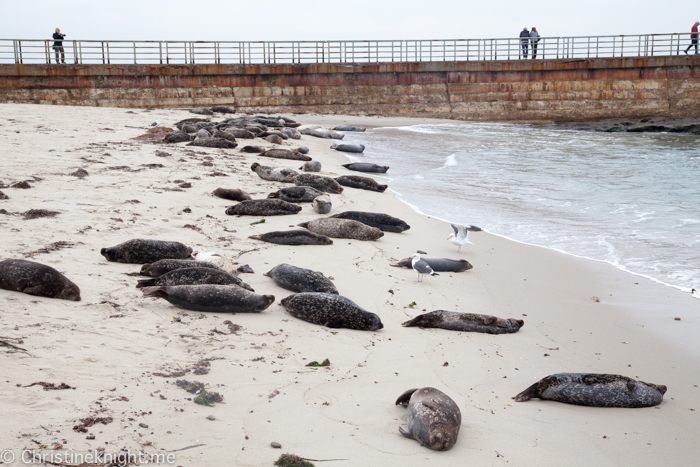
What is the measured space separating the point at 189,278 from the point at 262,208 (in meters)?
3.49

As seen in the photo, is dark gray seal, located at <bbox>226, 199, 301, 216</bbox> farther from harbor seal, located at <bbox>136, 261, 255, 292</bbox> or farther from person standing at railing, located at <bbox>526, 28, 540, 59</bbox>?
person standing at railing, located at <bbox>526, 28, 540, 59</bbox>

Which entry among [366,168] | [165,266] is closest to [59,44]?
[366,168]

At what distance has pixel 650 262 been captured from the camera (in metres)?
7.32

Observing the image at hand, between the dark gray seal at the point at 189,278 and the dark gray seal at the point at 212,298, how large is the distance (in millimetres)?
182

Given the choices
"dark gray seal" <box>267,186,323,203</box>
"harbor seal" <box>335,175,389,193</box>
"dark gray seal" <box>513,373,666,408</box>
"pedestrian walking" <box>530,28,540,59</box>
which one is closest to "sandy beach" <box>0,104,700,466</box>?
"dark gray seal" <box>513,373,666,408</box>

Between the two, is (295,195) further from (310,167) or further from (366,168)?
(366,168)

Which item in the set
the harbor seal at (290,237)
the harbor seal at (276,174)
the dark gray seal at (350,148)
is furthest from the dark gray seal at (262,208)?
the dark gray seal at (350,148)

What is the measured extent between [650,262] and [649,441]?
179 inches

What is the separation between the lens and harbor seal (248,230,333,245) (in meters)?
6.81

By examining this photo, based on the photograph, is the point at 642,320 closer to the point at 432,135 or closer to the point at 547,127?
the point at 432,135

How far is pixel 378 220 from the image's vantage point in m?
8.15

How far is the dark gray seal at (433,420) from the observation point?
2.99 meters

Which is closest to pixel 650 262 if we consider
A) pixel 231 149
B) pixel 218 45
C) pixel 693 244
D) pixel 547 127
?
pixel 693 244

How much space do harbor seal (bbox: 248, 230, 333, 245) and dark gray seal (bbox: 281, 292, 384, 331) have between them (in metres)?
2.16
